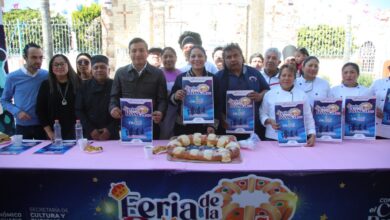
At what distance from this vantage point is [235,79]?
367 centimetres

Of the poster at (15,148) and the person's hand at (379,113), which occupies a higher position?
the person's hand at (379,113)

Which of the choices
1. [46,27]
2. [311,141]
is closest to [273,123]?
[311,141]

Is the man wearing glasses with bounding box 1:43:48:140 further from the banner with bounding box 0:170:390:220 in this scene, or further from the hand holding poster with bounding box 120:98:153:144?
the hand holding poster with bounding box 120:98:153:144

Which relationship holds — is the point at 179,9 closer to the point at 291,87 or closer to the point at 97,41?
the point at 97,41

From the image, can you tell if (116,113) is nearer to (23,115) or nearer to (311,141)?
(23,115)

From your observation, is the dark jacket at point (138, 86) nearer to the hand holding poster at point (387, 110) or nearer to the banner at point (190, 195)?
the banner at point (190, 195)

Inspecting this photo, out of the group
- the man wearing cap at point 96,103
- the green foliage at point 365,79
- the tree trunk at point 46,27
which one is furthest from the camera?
the green foliage at point 365,79

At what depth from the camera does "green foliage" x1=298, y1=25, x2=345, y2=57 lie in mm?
13320

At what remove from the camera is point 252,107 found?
3463 mm

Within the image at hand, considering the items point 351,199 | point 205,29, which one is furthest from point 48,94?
point 205,29

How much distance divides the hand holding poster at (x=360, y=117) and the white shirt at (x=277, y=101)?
0.52m

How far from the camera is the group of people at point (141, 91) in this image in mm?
3486

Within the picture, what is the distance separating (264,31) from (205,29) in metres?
2.72

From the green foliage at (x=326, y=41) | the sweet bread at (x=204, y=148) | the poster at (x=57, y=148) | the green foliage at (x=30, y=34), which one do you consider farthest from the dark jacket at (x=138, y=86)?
the green foliage at (x=30, y=34)
